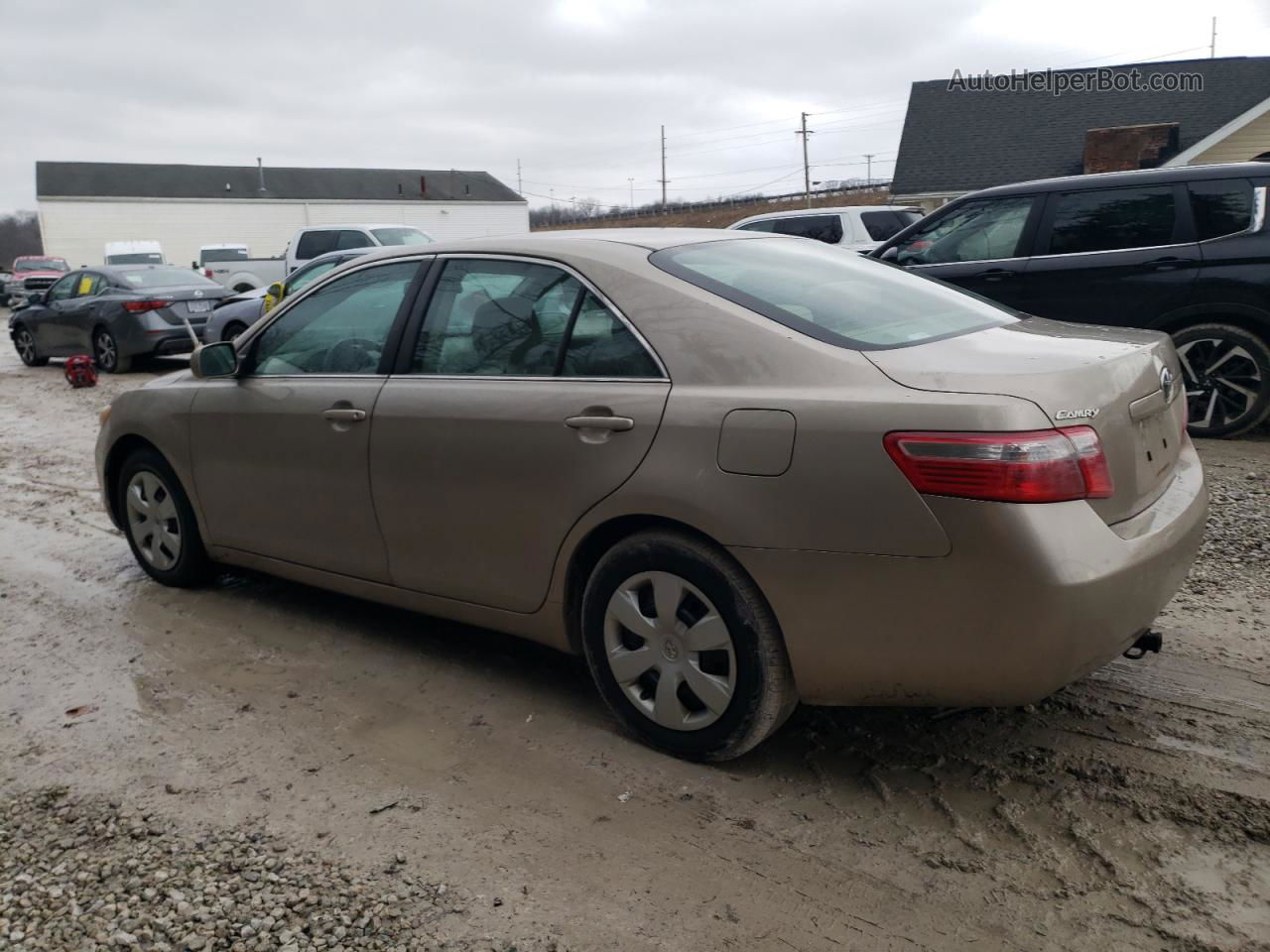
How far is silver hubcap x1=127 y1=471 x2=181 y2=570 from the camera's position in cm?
512

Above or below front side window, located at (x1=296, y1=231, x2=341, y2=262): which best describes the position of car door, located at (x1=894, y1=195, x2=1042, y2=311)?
below

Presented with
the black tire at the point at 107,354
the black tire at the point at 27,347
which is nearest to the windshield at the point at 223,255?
the black tire at the point at 27,347

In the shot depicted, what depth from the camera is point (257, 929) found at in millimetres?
2609

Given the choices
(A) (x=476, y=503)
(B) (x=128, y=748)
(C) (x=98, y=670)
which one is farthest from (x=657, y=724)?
(C) (x=98, y=670)

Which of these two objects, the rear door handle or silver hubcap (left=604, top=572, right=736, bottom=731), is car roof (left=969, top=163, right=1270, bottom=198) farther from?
silver hubcap (left=604, top=572, right=736, bottom=731)

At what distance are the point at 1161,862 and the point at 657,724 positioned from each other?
56.3 inches

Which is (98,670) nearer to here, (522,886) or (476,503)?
(476,503)

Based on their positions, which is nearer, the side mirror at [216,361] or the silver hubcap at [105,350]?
the side mirror at [216,361]

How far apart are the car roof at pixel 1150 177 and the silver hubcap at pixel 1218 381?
1.15 m

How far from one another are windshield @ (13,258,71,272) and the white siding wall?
49.5 ft

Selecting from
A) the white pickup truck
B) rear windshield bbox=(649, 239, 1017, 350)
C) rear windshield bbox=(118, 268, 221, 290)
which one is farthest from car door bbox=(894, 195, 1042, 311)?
the white pickup truck

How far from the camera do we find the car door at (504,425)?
11.0ft

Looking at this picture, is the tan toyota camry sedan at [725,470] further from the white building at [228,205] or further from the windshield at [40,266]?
the white building at [228,205]

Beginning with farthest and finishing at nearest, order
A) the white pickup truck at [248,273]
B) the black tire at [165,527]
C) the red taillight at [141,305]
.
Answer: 1. the white pickup truck at [248,273]
2. the red taillight at [141,305]
3. the black tire at [165,527]
